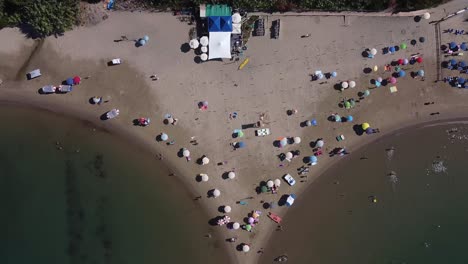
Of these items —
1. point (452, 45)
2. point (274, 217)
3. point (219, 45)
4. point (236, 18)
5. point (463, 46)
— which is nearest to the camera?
point (236, 18)

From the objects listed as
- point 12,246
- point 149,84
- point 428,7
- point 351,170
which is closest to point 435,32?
point 428,7

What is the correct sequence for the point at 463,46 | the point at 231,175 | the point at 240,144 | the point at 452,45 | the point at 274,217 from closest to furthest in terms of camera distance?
the point at 231,175 < the point at 240,144 < the point at 274,217 < the point at 452,45 < the point at 463,46

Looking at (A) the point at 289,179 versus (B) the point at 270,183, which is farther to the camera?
(A) the point at 289,179

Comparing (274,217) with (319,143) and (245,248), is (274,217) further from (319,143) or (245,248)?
(319,143)

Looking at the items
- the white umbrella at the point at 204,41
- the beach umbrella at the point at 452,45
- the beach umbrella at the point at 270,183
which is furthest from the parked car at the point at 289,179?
the beach umbrella at the point at 452,45

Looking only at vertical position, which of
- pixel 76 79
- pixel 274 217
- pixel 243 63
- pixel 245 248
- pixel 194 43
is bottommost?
pixel 245 248

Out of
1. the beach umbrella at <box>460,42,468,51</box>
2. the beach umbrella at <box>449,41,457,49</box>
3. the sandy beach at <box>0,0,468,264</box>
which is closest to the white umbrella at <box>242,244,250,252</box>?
the sandy beach at <box>0,0,468,264</box>

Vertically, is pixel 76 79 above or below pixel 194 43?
below

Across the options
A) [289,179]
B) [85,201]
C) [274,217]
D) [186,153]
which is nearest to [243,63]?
[186,153]

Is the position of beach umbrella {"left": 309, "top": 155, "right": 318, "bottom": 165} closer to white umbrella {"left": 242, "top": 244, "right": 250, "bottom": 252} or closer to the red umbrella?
white umbrella {"left": 242, "top": 244, "right": 250, "bottom": 252}
